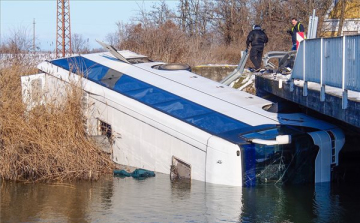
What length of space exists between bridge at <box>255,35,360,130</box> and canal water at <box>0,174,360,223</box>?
66.6 inches

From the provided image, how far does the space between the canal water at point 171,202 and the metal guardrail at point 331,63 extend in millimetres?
1929

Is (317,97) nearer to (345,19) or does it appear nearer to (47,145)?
(47,145)

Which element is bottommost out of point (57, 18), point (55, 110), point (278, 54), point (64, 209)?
point (64, 209)

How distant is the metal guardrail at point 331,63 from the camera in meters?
8.17

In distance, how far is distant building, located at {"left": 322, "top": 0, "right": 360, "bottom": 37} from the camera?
29.5 m

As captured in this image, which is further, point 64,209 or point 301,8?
point 301,8

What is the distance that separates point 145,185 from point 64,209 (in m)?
2.15

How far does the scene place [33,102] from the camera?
1323cm

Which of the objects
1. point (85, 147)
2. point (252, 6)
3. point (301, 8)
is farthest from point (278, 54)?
point (252, 6)

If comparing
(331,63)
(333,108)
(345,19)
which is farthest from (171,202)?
(345,19)

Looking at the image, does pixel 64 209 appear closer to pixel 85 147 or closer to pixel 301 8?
pixel 85 147

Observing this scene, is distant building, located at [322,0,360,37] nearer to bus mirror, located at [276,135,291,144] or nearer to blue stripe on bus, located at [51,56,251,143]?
blue stripe on bus, located at [51,56,251,143]

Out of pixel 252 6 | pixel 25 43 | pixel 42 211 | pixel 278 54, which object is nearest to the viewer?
pixel 42 211

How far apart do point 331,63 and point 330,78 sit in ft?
0.74
